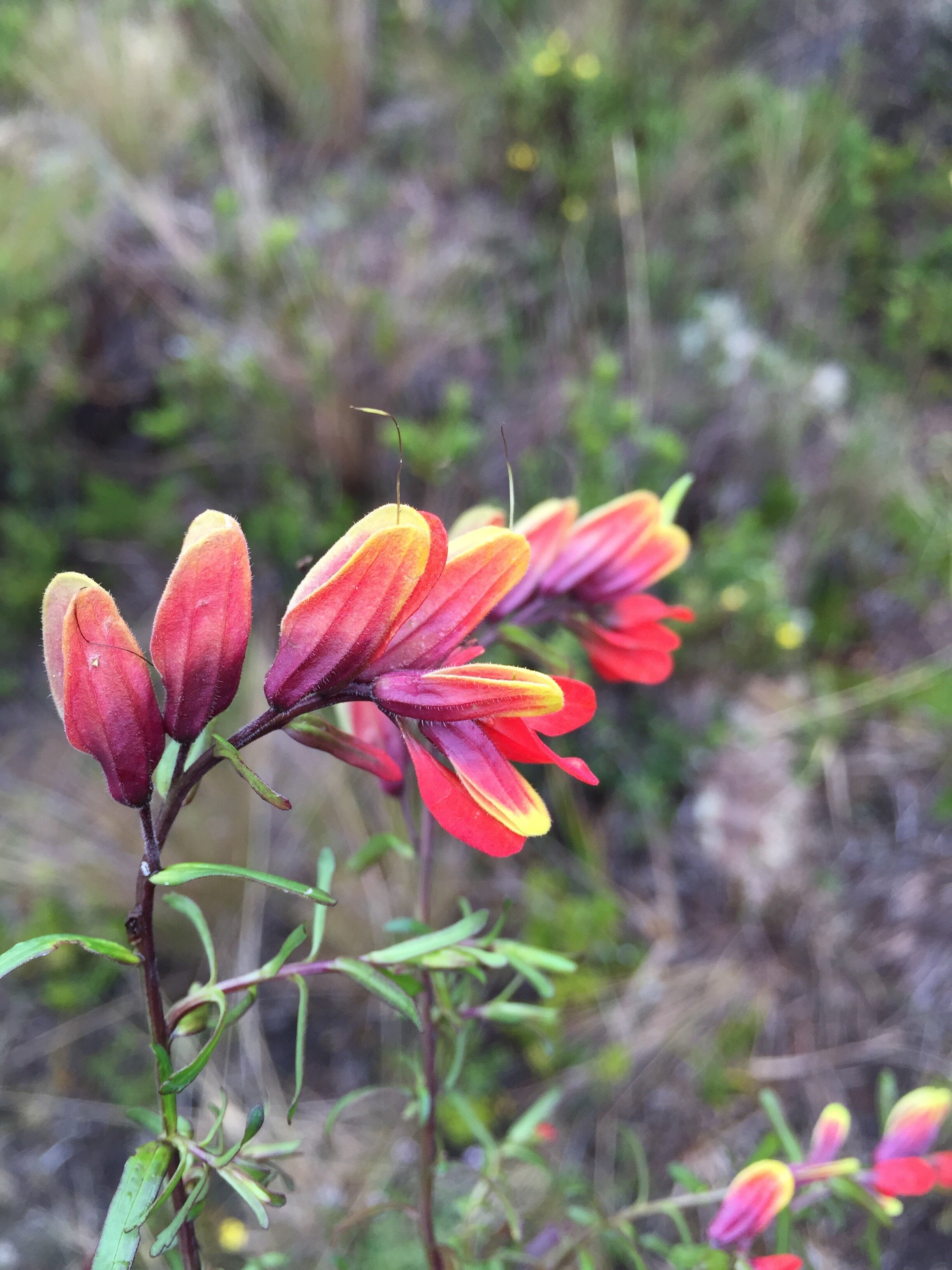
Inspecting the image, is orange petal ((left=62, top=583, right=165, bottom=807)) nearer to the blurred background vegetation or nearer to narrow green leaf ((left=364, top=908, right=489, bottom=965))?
narrow green leaf ((left=364, top=908, right=489, bottom=965))

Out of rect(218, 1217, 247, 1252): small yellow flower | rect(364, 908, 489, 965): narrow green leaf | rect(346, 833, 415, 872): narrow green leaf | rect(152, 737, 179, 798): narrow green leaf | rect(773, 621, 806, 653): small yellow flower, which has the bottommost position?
rect(218, 1217, 247, 1252): small yellow flower

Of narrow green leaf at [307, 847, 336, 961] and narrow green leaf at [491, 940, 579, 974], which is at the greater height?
narrow green leaf at [307, 847, 336, 961]

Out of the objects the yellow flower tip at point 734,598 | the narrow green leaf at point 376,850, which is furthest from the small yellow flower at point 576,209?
the narrow green leaf at point 376,850

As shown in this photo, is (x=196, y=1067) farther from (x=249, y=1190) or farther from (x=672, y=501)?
(x=672, y=501)

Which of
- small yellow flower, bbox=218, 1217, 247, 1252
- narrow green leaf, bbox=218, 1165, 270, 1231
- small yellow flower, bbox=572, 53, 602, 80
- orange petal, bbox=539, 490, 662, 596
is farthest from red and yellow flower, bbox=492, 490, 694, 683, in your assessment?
small yellow flower, bbox=572, 53, 602, 80

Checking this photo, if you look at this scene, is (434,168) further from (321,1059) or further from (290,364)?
(321,1059)

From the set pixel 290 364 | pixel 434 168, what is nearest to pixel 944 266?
pixel 434 168
